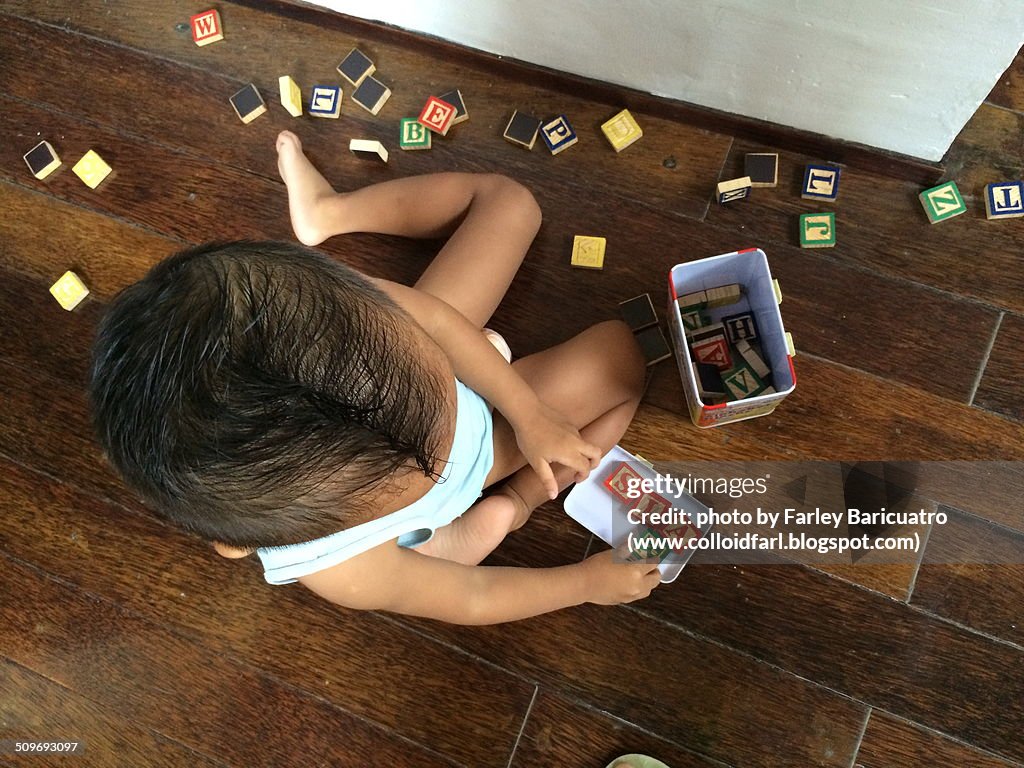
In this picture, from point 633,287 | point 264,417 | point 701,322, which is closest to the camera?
point 264,417

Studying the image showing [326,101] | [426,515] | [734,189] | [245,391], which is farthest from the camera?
[326,101]

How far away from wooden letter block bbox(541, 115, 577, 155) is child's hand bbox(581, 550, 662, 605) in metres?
0.59

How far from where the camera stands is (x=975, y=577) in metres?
0.94

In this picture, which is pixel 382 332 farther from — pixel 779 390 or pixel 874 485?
pixel 874 485

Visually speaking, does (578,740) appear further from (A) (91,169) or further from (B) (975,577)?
(A) (91,169)

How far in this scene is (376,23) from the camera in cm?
114

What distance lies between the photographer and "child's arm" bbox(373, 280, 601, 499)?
808mm

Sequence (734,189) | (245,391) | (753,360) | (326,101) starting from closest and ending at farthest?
(245,391) → (753,360) → (734,189) → (326,101)

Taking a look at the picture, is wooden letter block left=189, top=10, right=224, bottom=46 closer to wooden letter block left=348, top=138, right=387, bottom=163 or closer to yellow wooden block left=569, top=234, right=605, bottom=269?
wooden letter block left=348, top=138, right=387, bottom=163

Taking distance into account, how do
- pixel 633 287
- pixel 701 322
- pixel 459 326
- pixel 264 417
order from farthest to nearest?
pixel 633 287 < pixel 701 322 < pixel 459 326 < pixel 264 417

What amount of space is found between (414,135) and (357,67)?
15 centimetres

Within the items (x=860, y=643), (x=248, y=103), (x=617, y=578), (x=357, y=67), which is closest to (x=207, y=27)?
(x=248, y=103)

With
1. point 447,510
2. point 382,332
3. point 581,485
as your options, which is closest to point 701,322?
point 581,485

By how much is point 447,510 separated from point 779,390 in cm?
43
